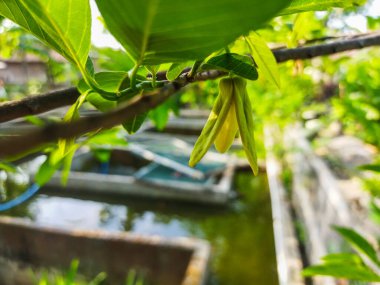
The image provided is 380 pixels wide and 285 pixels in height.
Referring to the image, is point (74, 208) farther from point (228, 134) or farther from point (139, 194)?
point (228, 134)

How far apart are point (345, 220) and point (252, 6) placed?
86.7 inches

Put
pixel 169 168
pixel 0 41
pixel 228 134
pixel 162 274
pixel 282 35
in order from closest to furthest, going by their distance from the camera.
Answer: pixel 228 134, pixel 282 35, pixel 0 41, pixel 162 274, pixel 169 168

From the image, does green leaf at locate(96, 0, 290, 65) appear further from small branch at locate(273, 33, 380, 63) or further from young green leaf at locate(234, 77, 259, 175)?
small branch at locate(273, 33, 380, 63)

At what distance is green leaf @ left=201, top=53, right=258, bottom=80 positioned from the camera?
0.31 meters

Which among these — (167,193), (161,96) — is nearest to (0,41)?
(161,96)

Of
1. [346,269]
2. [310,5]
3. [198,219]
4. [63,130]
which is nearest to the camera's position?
[63,130]

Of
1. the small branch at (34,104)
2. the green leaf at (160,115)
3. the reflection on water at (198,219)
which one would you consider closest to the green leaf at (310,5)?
the small branch at (34,104)

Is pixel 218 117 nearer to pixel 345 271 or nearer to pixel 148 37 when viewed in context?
pixel 148 37

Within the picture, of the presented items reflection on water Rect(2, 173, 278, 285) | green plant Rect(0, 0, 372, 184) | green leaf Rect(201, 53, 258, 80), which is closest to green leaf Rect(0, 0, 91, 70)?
Answer: green plant Rect(0, 0, 372, 184)

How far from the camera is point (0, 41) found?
142cm

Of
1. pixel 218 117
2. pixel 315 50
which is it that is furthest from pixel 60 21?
pixel 315 50

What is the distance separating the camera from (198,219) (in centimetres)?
510

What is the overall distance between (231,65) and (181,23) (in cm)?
13

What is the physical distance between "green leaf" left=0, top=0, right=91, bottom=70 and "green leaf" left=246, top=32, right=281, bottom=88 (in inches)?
7.1
